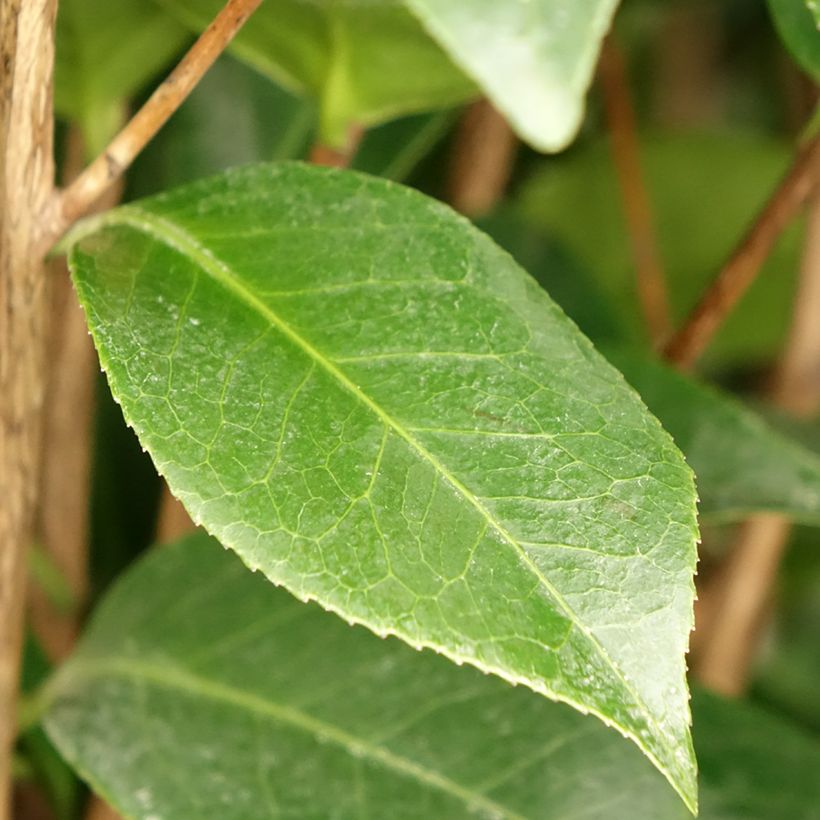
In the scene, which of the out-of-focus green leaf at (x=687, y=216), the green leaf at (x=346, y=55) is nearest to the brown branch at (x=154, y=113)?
the green leaf at (x=346, y=55)

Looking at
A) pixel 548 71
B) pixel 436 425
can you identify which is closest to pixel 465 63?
pixel 548 71

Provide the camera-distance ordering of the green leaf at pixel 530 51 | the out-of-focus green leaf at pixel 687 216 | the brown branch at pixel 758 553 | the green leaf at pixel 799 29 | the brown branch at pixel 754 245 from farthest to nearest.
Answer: the out-of-focus green leaf at pixel 687 216 → the brown branch at pixel 758 553 → the brown branch at pixel 754 245 → the green leaf at pixel 799 29 → the green leaf at pixel 530 51

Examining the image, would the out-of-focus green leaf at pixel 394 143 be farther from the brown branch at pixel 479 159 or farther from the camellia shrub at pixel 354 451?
the brown branch at pixel 479 159

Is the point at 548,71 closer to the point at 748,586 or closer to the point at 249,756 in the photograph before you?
the point at 249,756

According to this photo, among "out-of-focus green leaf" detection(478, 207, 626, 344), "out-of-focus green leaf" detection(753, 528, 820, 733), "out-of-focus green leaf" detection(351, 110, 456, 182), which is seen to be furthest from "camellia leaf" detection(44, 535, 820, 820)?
"out-of-focus green leaf" detection(753, 528, 820, 733)

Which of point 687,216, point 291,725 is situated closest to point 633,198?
point 687,216

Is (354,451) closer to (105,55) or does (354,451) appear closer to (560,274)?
(105,55)

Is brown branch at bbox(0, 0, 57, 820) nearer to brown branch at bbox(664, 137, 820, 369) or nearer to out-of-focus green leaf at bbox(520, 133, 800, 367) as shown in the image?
brown branch at bbox(664, 137, 820, 369)
